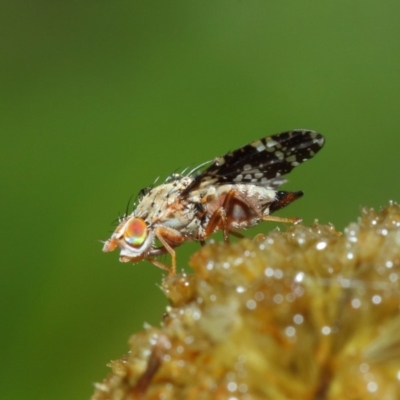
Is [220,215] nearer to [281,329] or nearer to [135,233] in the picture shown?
[135,233]

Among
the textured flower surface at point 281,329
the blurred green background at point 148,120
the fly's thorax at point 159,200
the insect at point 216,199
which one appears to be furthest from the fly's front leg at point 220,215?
the textured flower surface at point 281,329

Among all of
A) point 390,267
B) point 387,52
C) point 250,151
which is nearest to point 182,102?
point 387,52

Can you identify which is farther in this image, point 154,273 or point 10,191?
point 10,191

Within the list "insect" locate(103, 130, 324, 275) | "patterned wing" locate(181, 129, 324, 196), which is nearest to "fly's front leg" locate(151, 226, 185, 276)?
"insect" locate(103, 130, 324, 275)

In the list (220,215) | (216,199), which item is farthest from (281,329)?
(216,199)

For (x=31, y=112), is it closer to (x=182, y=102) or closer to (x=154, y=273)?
(x=182, y=102)

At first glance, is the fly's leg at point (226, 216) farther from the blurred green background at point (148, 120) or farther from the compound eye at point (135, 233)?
the blurred green background at point (148, 120)
